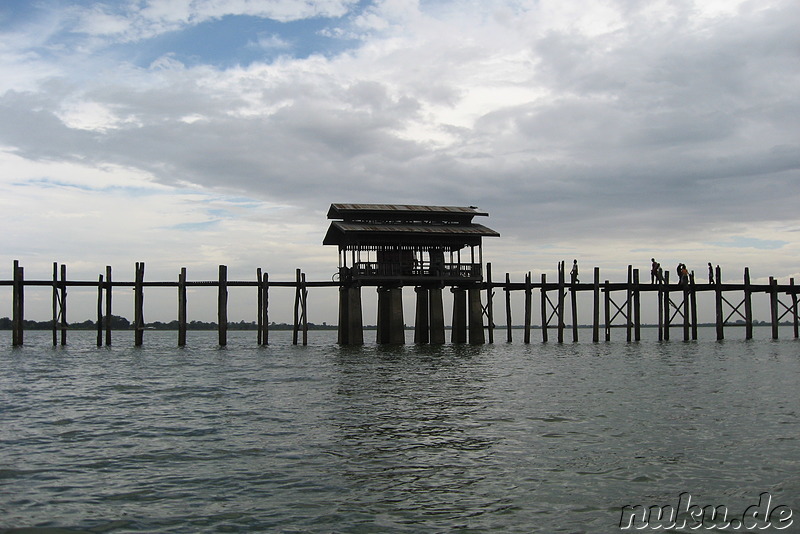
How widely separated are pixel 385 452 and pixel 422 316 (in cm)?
3077

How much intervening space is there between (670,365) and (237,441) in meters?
21.8

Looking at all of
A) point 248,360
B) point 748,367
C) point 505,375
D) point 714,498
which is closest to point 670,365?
point 748,367

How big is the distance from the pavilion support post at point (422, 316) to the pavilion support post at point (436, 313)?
130 centimetres

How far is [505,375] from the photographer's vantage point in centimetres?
2472

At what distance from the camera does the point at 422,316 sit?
1671 inches

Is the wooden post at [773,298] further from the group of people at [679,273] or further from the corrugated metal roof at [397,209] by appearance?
the corrugated metal roof at [397,209]

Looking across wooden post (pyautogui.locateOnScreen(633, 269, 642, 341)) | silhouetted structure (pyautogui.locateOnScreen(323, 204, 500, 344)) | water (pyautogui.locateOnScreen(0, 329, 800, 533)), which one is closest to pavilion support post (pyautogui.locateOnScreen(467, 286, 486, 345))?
silhouetted structure (pyautogui.locateOnScreen(323, 204, 500, 344))

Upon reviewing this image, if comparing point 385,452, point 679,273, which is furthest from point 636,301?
point 385,452

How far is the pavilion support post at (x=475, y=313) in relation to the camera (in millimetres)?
39969

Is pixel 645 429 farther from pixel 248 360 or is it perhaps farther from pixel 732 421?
pixel 248 360

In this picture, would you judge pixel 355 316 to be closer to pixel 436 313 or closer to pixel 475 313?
pixel 436 313

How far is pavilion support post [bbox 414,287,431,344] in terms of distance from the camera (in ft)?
136

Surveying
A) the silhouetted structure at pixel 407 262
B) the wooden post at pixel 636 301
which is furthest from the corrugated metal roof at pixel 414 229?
the wooden post at pixel 636 301

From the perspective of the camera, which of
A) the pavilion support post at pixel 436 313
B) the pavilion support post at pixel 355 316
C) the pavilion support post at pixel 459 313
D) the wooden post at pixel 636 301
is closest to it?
the pavilion support post at pixel 355 316
